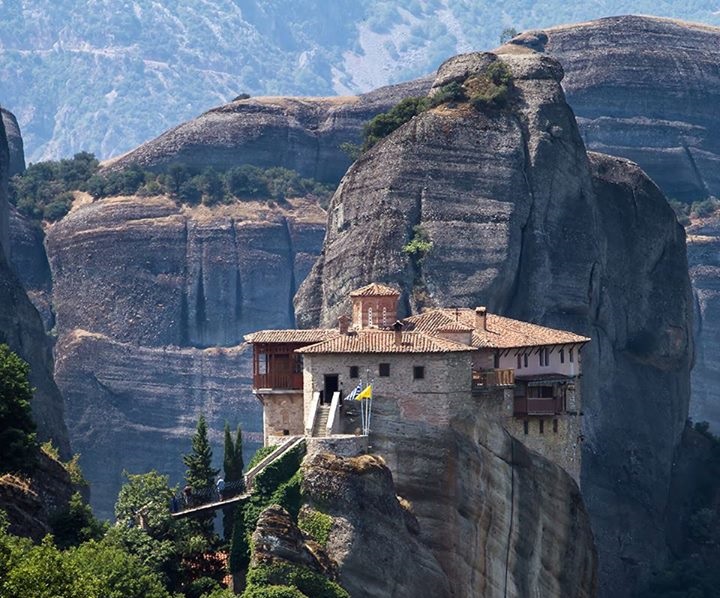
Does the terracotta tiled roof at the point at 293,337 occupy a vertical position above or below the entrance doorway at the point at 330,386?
above

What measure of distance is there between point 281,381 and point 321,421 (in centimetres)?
706

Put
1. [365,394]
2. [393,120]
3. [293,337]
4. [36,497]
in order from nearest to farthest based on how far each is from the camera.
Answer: [36,497]
[365,394]
[293,337]
[393,120]

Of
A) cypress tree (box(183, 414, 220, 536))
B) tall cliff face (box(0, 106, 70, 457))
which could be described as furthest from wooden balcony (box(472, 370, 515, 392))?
tall cliff face (box(0, 106, 70, 457))

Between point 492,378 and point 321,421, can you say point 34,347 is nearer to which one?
point 492,378

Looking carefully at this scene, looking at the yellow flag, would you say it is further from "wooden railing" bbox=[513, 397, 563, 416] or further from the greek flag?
"wooden railing" bbox=[513, 397, 563, 416]

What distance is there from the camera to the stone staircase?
104 m

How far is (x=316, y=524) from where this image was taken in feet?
329

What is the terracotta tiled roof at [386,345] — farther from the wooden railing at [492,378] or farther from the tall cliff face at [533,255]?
the tall cliff face at [533,255]

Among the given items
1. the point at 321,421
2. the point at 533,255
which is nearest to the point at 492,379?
the point at 321,421

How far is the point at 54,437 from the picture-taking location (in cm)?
14800

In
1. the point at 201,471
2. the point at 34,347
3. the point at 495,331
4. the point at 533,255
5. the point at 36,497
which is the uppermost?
the point at 533,255

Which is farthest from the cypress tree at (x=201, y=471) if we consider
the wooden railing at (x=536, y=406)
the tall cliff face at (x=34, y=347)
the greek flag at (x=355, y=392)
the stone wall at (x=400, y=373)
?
the tall cliff face at (x=34, y=347)

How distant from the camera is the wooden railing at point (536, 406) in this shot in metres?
112

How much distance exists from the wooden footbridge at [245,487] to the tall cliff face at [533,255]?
4792 centimetres
